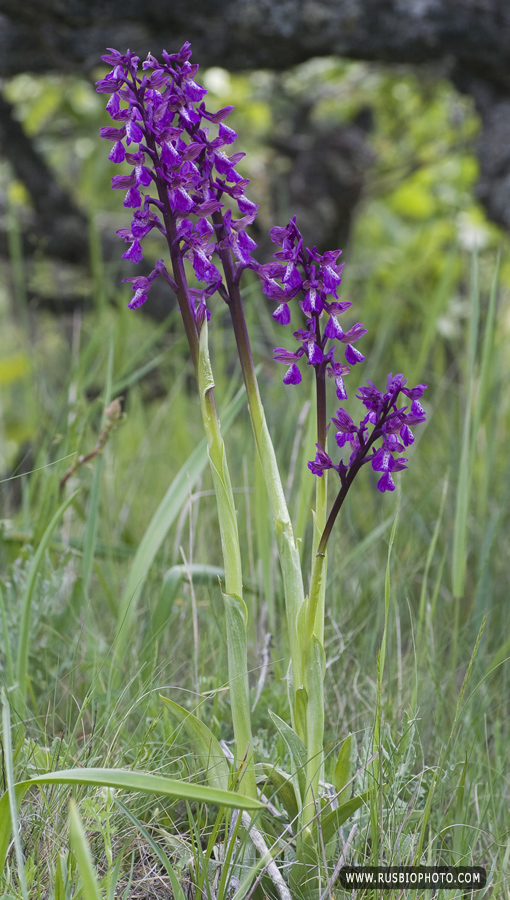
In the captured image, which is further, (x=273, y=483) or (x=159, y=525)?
(x=159, y=525)

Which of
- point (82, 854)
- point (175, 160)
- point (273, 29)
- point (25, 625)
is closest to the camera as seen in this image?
point (82, 854)

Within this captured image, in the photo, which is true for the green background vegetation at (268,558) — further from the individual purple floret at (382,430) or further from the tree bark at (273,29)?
the tree bark at (273,29)

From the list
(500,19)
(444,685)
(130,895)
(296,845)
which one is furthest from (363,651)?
(500,19)

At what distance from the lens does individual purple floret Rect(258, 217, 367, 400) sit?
2.74ft

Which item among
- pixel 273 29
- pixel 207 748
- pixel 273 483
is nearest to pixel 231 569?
pixel 273 483

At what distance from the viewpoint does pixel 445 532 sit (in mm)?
1788

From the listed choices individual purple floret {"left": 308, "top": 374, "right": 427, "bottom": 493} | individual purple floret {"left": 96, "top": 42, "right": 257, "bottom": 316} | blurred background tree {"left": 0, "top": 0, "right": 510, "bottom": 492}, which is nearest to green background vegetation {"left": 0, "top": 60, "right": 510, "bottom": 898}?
blurred background tree {"left": 0, "top": 0, "right": 510, "bottom": 492}

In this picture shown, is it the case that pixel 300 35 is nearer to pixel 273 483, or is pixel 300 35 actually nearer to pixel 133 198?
pixel 133 198

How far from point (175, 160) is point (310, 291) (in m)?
0.21

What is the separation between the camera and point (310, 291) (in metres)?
0.85

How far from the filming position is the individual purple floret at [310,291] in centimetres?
84

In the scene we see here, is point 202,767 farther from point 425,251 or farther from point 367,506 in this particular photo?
point 425,251

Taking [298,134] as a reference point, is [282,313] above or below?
below

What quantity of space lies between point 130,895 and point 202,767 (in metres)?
0.17
